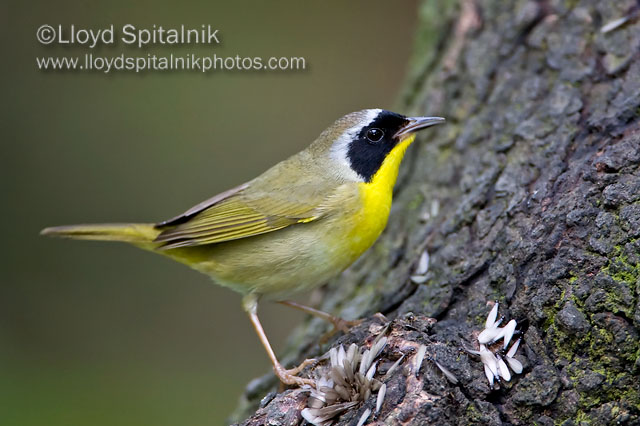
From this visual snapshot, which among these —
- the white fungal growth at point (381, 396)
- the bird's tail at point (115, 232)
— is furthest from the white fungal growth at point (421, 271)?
Answer: the bird's tail at point (115, 232)

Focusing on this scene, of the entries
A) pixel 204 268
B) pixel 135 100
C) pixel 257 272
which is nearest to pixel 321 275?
pixel 257 272

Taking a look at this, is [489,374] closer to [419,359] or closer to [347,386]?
[419,359]

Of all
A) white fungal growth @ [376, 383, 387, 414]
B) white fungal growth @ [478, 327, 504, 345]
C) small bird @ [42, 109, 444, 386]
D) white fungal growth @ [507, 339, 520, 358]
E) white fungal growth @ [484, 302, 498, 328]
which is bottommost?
white fungal growth @ [376, 383, 387, 414]

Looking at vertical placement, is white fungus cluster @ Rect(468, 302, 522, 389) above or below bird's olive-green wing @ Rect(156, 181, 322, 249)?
below

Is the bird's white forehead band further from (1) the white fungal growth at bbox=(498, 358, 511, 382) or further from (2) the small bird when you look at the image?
(1) the white fungal growth at bbox=(498, 358, 511, 382)

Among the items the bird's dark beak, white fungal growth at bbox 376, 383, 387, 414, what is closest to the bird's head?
the bird's dark beak

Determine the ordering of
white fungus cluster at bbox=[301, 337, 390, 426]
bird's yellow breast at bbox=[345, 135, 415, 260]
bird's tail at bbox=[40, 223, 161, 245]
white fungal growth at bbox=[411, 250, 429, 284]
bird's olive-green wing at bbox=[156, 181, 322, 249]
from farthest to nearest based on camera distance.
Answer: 1. bird's tail at bbox=[40, 223, 161, 245]
2. bird's olive-green wing at bbox=[156, 181, 322, 249]
3. bird's yellow breast at bbox=[345, 135, 415, 260]
4. white fungal growth at bbox=[411, 250, 429, 284]
5. white fungus cluster at bbox=[301, 337, 390, 426]

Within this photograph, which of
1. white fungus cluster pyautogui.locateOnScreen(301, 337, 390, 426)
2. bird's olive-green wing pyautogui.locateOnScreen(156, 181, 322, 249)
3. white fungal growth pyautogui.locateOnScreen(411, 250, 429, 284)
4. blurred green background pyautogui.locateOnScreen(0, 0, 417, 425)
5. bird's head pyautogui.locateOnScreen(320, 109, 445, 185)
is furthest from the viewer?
blurred green background pyautogui.locateOnScreen(0, 0, 417, 425)

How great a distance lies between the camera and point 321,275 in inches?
139

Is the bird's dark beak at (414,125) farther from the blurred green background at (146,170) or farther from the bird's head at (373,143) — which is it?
the blurred green background at (146,170)

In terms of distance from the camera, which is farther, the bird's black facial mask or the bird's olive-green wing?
the bird's black facial mask

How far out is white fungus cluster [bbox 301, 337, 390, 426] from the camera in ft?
7.98

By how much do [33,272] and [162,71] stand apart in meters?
2.73

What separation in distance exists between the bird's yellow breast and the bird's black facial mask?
5cm
